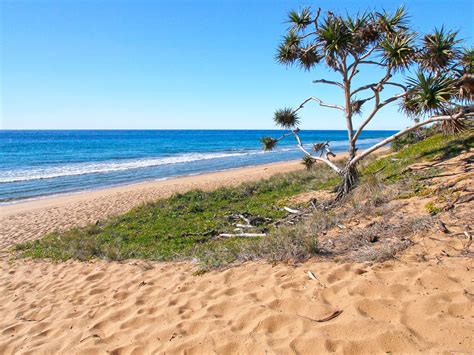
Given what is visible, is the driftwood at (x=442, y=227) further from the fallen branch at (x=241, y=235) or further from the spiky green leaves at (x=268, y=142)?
the spiky green leaves at (x=268, y=142)

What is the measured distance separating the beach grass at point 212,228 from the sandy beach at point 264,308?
0.51 metres

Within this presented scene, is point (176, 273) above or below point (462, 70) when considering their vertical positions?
below

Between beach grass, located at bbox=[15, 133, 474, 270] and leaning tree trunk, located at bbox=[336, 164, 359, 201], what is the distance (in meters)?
0.29

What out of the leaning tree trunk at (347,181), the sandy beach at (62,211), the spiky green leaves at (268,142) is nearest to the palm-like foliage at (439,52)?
the leaning tree trunk at (347,181)

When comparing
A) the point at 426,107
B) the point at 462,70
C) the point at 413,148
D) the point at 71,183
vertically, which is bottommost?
the point at 71,183

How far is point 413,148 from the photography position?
13062 millimetres

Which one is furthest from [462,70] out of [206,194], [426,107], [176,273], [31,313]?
[31,313]

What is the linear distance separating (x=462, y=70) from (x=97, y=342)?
970 cm

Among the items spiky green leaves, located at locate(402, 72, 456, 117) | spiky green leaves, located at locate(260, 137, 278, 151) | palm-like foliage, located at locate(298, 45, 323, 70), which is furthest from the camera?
spiky green leaves, located at locate(260, 137, 278, 151)

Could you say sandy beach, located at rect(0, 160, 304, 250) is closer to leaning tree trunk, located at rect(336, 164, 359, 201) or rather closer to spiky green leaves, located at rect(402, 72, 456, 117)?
leaning tree trunk, located at rect(336, 164, 359, 201)

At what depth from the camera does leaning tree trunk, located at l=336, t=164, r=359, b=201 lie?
9.34m

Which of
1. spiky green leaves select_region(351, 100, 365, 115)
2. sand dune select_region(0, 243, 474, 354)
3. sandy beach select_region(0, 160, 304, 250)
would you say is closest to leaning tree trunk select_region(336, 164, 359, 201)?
spiky green leaves select_region(351, 100, 365, 115)

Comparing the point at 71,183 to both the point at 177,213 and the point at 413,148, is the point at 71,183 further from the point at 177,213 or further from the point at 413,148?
the point at 413,148

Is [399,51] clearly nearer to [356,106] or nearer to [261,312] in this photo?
[356,106]
